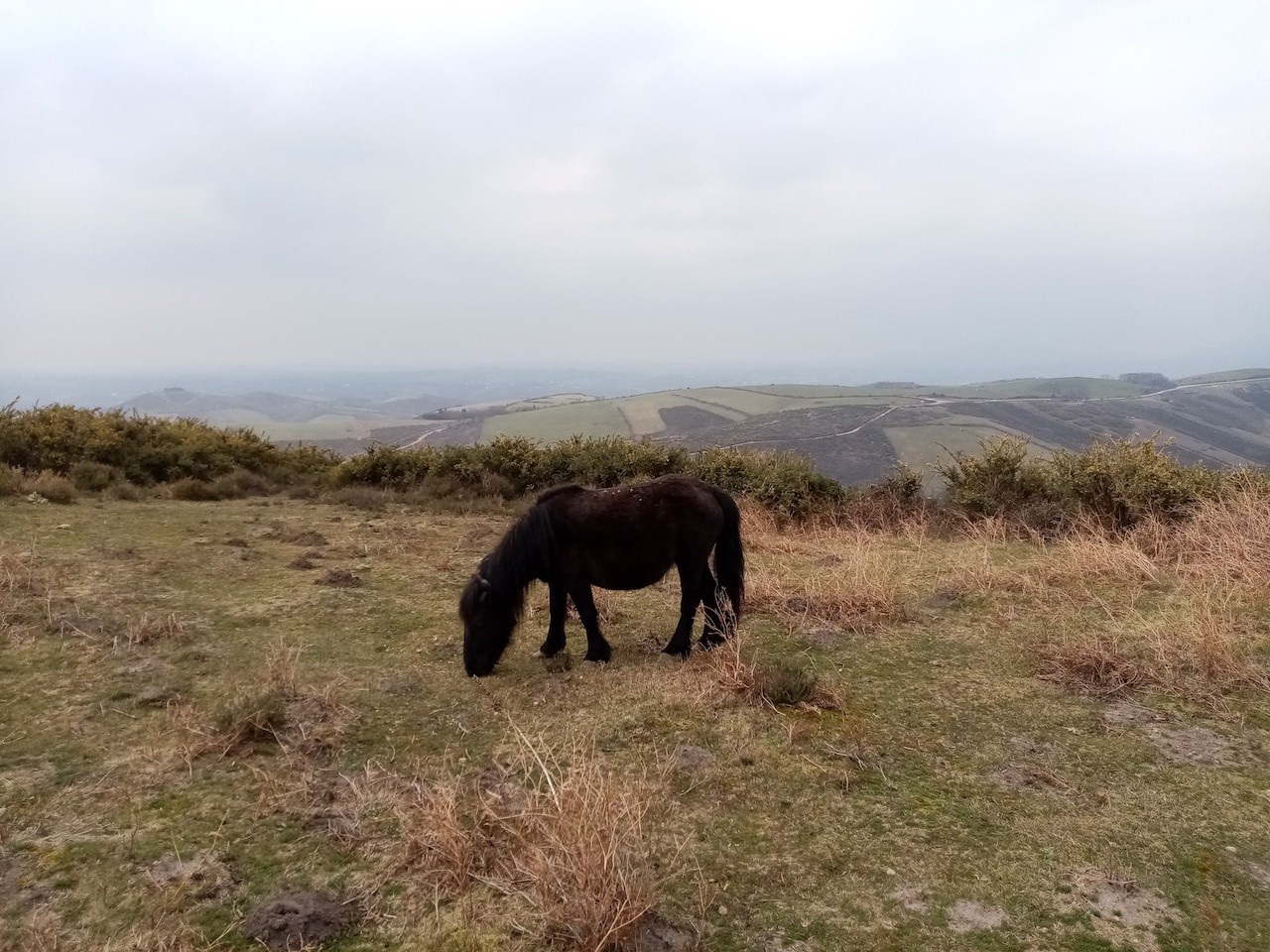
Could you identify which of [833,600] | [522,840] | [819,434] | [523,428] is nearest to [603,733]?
[522,840]

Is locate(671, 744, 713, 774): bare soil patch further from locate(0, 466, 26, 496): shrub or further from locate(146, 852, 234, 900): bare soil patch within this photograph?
locate(0, 466, 26, 496): shrub

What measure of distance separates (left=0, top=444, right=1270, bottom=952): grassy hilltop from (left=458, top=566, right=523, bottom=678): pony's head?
204mm

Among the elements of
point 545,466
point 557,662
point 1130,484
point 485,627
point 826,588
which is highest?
point 1130,484

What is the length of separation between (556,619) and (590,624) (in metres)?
0.34

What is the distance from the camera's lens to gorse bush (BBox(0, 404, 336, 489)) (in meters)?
12.8

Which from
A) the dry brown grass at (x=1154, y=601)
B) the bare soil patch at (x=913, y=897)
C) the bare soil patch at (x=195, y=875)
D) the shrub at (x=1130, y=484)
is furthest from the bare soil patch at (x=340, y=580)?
the shrub at (x=1130, y=484)

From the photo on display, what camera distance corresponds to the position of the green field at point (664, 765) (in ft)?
9.24

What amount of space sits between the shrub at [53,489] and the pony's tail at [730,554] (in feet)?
34.2

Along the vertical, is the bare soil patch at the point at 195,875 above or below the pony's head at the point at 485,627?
below

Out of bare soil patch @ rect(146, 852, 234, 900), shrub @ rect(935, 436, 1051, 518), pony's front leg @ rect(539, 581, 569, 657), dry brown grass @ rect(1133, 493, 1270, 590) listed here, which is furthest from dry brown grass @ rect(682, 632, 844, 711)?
shrub @ rect(935, 436, 1051, 518)

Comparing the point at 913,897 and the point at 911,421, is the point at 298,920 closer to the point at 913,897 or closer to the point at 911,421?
the point at 913,897

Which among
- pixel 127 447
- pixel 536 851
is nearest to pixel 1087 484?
pixel 536 851

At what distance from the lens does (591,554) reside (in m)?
5.62

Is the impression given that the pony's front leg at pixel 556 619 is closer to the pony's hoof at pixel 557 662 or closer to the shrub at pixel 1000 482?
the pony's hoof at pixel 557 662
